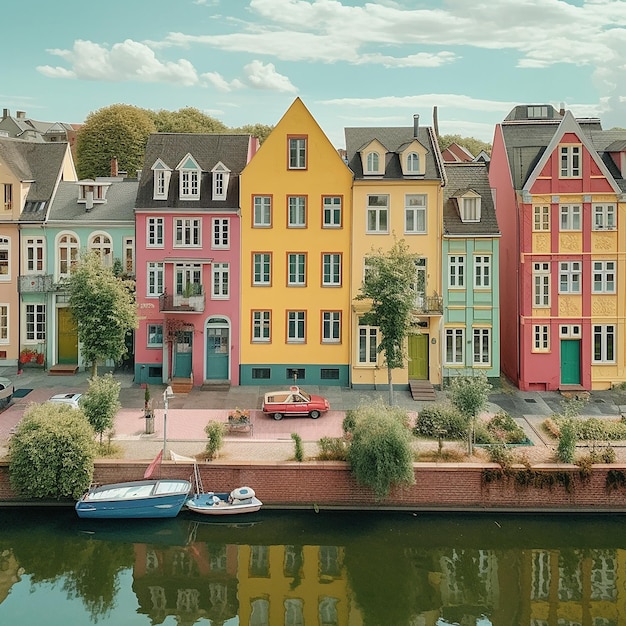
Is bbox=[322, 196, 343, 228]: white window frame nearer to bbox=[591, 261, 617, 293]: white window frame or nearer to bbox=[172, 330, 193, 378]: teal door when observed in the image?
bbox=[172, 330, 193, 378]: teal door

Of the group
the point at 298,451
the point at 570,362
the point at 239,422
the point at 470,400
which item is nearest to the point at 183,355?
the point at 239,422

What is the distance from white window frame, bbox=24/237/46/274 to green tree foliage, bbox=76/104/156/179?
109 feet

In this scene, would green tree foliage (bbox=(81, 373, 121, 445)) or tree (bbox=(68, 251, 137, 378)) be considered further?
tree (bbox=(68, 251, 137, 378))

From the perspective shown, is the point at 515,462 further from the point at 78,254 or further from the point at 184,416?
the point at 78,254

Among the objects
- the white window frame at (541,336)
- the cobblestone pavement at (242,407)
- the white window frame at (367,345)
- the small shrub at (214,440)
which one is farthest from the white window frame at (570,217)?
the small shrub at (214,440)

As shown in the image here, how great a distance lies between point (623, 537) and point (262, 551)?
11166 mm

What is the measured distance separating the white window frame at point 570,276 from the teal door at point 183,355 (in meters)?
17.1

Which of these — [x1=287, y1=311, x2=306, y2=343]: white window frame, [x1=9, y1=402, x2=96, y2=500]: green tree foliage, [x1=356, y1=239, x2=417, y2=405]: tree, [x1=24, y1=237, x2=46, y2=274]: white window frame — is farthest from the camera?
[x1=24, y1=237, x2=46, y2=274]: white window frame

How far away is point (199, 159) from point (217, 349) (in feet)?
29.8

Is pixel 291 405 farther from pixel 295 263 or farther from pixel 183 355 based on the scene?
pixel 295 263

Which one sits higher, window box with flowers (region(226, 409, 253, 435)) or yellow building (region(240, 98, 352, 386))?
yellow building (region(240, 98, 352, 386))

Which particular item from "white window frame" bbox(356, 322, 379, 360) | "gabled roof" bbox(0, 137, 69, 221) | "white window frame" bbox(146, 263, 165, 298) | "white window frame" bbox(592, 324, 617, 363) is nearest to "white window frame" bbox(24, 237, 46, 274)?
"gabled roof" bbox(0, 137, 69, 221)

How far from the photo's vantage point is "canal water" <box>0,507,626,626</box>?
2092 cm

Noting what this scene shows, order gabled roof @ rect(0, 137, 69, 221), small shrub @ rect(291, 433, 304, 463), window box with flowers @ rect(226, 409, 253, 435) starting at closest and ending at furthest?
small shrub @ rect(291, 433, 304, 463) → window box with flowers @ rect(226, 409, 253, 435) → gabled roof @ rect(0, 137, 69, 221)
